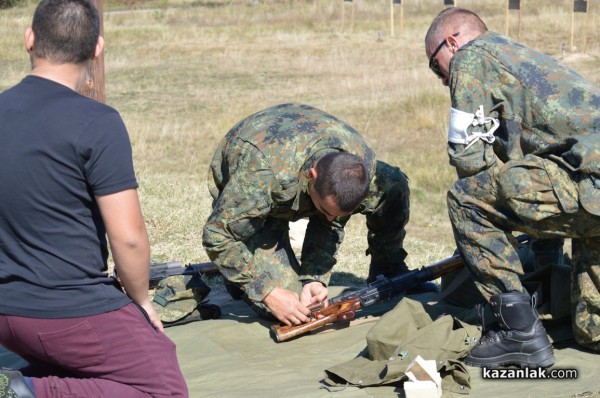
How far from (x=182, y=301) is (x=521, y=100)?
2.44 meters

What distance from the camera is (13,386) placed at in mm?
3365

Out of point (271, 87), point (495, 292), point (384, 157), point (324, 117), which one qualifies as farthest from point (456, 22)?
point (271, 87)

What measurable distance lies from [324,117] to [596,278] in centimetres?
186

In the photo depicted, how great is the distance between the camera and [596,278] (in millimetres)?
4656

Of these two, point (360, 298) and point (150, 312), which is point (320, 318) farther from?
point (150, 312)

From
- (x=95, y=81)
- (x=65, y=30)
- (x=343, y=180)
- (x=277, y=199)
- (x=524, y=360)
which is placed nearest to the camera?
(x=65, y=30)

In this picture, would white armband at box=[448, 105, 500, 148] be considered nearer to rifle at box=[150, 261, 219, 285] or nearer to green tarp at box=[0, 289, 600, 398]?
green tarp at box=[0, 289, 600, 398]

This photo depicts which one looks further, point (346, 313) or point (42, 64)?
point (346, 313)

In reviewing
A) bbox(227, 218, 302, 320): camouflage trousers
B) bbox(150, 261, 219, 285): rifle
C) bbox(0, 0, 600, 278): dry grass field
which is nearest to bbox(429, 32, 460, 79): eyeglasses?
bbox(227, 218, 302, 320): camouflage trousers

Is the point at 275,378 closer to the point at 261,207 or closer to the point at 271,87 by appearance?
the point at 261,207

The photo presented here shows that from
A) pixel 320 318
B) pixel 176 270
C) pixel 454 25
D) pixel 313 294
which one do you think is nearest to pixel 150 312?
pixel 320 318

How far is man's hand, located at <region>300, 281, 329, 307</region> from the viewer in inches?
218

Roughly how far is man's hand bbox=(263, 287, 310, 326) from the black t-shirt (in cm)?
190

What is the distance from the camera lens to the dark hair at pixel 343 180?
4.84 meters
